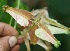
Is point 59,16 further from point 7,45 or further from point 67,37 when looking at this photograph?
point 7,45

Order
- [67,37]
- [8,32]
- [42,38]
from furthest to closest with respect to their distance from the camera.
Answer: [67,37]
[8,32]
[42,38]

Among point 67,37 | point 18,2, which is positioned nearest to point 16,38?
point 18,2

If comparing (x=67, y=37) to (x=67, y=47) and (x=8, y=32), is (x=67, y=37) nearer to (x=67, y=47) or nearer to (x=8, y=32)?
(x=67, y=47)

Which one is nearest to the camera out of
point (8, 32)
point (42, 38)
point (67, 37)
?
point (42, 38)

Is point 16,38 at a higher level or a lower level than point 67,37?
lower

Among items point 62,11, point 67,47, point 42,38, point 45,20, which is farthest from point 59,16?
point 42,38

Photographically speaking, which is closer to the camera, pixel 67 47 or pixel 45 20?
pixel 45 20

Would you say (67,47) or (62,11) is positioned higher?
(62,11)

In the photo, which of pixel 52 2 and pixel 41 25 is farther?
pixel 52 2

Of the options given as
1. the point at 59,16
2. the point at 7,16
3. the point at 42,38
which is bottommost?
the point at 42,38
